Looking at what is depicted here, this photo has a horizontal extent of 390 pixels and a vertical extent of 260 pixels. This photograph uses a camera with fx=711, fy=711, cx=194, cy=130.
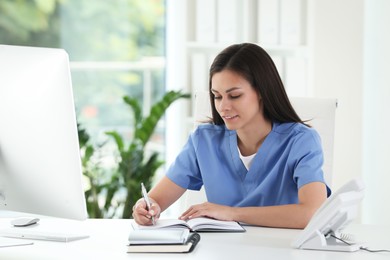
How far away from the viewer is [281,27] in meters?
3.74

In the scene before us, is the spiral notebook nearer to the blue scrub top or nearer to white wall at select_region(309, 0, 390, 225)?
the blue scrub top

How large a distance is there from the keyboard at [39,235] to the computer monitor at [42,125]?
8 cm

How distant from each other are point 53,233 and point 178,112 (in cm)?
195

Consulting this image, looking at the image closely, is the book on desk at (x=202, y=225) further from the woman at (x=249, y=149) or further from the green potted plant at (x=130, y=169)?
the green potted plant at (x=130, y=169)

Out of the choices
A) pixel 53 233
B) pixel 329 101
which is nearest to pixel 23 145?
pixel 53 233

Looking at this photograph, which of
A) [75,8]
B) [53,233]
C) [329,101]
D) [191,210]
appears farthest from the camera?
[75,8]

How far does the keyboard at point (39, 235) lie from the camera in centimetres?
184

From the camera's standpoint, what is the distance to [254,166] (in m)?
2.22

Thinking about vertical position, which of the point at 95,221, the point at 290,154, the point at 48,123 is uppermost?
the point at 48,123

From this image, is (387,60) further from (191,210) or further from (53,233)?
(53,233)

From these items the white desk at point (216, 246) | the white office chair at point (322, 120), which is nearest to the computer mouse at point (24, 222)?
the white desk at point (216, 246)

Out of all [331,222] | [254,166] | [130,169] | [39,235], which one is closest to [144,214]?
[39,235]

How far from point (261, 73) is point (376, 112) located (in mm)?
1737

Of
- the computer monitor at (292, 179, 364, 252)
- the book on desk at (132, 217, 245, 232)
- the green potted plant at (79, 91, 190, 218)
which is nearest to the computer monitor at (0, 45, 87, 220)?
the book on desk at (132, 217, 245, 232)
